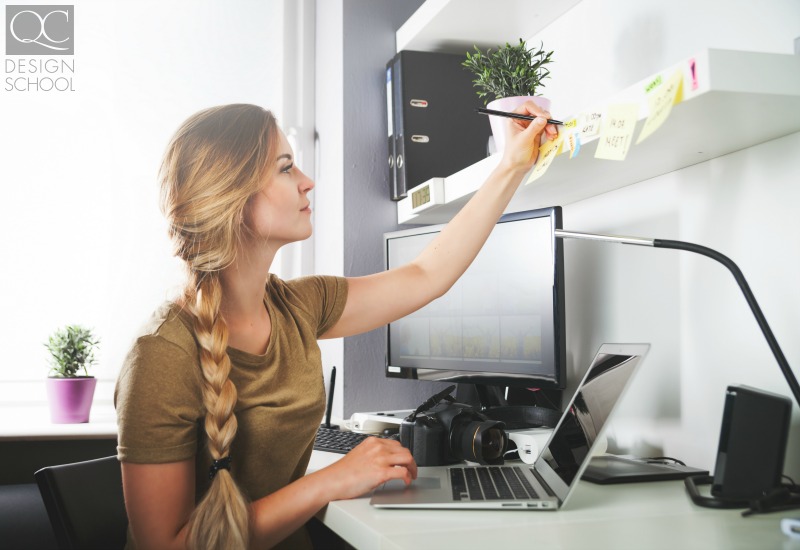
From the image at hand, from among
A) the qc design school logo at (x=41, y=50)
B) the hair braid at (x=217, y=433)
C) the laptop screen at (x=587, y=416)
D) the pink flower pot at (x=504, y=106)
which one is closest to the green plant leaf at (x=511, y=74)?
the pink flower pot at (x=504, y=106)

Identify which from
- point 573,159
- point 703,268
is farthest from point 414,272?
point 703,268

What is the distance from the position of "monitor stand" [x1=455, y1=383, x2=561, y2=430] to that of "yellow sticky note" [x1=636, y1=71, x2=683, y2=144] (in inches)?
28.1

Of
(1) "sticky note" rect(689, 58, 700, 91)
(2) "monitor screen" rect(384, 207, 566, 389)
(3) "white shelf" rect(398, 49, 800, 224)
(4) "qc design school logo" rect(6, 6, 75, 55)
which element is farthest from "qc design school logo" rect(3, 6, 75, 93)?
(1) "sticky note" rect(689, 58, 700, 91)

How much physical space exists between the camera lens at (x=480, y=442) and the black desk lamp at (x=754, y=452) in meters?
0.35

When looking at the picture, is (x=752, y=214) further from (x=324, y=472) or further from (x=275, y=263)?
(x=275, y=263)

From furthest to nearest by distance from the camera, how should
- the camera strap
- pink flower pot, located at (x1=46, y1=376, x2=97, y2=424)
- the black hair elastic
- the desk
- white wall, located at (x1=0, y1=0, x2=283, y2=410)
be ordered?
white wall, located at (x1=0, y1=0, x2=283, y2=410) < pink flower pot, located at (x1=46, y1=376, x2=97, y2=424) < the camera strap < the black hair elastic < the desk

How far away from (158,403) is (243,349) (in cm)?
19

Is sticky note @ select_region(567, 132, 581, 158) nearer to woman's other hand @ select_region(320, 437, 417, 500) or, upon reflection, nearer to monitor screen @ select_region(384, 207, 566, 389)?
monitor screen @ select_region(384, 207, 566, 389)

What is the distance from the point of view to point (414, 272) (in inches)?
52.6

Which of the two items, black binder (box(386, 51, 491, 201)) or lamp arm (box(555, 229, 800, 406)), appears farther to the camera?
black binder (box(386, 51, 491, 201))

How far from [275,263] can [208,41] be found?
0.79m

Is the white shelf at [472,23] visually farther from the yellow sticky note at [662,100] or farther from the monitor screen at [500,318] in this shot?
the yellow sticky note at [662,100]

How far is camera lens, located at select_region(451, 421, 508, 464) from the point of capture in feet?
3.86

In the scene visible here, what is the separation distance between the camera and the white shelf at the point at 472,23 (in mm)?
1680
